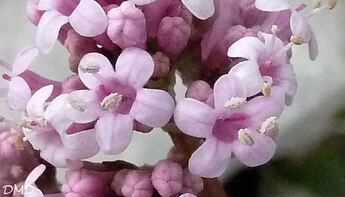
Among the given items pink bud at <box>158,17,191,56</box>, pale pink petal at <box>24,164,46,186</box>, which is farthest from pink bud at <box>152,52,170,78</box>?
pale pink petal at <box>24,164,46,186</box>

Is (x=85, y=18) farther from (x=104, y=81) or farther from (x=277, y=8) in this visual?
(x=277, y=8)

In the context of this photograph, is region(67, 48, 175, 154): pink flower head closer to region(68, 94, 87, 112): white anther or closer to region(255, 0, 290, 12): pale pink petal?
region(68, 94, 87, 112): white anther

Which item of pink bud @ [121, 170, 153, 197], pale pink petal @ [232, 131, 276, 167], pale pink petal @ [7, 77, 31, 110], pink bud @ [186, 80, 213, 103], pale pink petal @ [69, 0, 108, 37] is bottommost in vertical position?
pink bud @ [121, 170, 153, 197]

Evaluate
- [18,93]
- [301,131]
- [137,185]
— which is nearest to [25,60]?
[18,93]

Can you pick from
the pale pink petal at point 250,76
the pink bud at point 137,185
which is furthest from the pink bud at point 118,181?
the pale pink petal at point 250,76

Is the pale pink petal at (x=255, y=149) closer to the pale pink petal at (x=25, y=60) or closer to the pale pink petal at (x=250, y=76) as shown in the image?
the pale pink petal at (x=250, y=76)

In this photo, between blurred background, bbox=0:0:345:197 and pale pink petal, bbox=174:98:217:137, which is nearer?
pale pink petal, bbox=174:98:217:137

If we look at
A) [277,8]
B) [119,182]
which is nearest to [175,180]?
[119,182]
